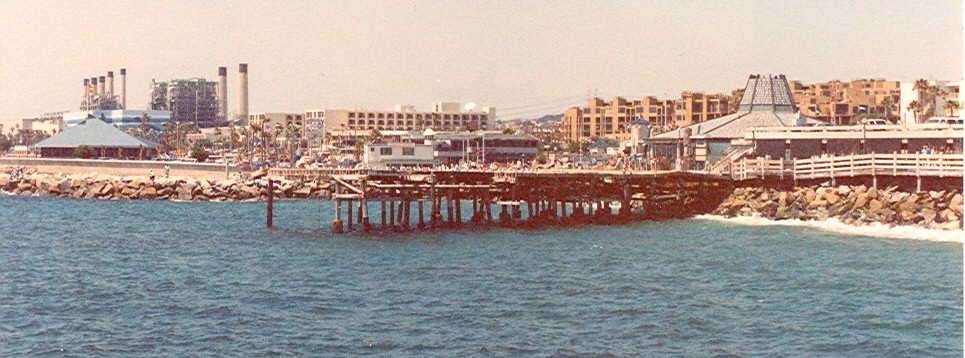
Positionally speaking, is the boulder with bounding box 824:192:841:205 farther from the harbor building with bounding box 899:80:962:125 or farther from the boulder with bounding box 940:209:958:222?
the harbor building with bounding box 899:80:962:125

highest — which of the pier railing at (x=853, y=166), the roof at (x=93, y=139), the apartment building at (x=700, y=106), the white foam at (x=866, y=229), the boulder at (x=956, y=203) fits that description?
the apartment building at (x=700, y=106)

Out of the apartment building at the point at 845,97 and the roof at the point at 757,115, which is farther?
the apartment building at the point at 845,97

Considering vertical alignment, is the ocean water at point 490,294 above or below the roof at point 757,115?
below

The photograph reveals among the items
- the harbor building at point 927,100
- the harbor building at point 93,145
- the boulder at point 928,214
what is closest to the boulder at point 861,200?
the boulder at point 928,214

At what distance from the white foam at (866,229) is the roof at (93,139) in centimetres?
10066

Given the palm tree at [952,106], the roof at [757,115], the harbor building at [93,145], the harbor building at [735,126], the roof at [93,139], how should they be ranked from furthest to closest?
the roof at [93,139] < the harbor building at [93,145] < the palm tree at [952,106] < the roof at [757,115] < the harbor building at [735,126]

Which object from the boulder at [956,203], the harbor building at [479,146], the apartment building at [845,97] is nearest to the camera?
the boulder at [956,203]

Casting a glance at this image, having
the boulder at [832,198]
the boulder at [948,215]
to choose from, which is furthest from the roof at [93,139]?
the boulder at [948,215]

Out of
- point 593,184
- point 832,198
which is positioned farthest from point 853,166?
point 593,184

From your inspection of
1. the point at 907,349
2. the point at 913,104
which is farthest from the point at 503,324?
the point at 913,104

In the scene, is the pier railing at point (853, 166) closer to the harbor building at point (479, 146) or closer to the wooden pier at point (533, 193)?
the wooden pier at point (533, 193)

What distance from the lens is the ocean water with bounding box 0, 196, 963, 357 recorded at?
32969mm

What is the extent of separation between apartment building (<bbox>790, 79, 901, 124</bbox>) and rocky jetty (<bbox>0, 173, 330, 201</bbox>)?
76.3m

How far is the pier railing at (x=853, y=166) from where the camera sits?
62.3 meters
